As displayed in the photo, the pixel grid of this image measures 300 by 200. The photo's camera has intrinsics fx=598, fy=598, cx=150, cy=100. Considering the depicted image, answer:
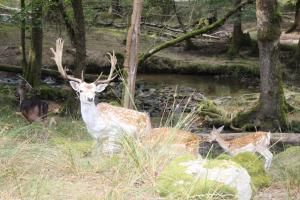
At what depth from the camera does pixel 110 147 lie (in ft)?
23.5

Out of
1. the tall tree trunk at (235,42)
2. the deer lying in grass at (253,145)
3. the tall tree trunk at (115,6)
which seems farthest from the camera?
the tall tree trunk at (235,42)

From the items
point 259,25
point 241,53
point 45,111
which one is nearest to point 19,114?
point 45,111

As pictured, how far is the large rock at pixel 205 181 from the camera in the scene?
18.4 ft

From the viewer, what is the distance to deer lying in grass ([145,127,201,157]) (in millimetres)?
6934

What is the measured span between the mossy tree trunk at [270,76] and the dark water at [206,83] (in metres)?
5.48

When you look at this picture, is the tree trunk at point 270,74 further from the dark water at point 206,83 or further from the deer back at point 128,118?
the dark water at point 206,83

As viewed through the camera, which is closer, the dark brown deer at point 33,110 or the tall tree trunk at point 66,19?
the dark brown deer at point 33,110

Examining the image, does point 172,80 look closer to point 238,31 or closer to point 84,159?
point 238,31

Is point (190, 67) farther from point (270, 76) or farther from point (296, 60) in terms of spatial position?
point (270, 76)

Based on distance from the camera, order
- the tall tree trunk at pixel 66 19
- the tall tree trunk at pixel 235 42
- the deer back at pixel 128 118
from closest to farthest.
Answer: the deer back at pixel 128 118 → the tall tree trunk at pixel 66 19 → the tall tree trunk at pixel 235 42

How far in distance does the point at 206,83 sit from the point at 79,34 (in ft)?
26.8

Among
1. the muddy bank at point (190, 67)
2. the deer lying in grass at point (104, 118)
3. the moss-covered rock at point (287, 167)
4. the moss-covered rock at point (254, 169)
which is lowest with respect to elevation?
the muddy bank at point (190, 67)

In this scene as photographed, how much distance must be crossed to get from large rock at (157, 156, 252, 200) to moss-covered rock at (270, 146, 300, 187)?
1338mm

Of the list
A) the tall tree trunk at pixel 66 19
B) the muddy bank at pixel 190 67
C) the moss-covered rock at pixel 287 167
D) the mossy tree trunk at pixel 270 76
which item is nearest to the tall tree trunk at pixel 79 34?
the tall tree trunk at pixel 66 19
